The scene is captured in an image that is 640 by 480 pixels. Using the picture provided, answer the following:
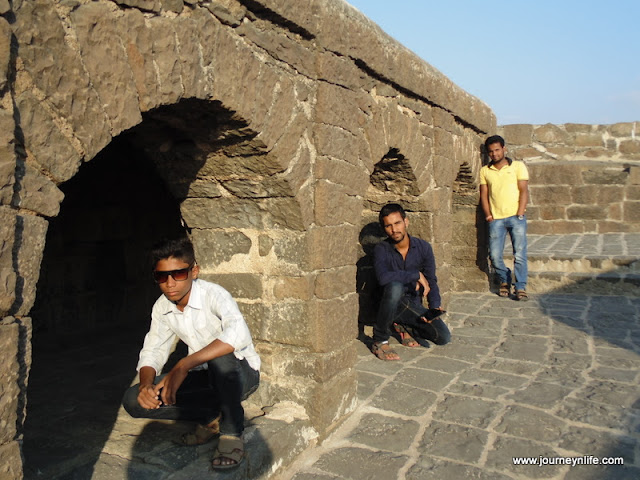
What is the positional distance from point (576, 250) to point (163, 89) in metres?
7.58

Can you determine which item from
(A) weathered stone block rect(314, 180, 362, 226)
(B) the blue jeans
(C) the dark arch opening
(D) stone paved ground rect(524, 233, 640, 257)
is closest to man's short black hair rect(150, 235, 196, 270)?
(A) weathered stone block rect(314, 180, 362, 226)

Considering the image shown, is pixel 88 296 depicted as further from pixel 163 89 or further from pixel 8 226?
pixel 8 226

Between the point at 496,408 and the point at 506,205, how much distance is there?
3.77 meters

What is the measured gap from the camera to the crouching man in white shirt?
2.61 m

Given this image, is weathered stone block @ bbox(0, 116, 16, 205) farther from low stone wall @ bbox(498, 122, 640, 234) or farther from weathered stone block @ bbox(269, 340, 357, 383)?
low stone wall @ bbox(498, 122, 640, 234)

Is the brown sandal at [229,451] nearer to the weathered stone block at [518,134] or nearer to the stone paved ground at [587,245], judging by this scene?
the stone paved ground at [587,245]

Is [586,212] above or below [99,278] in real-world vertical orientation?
above

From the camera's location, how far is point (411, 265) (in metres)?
5.03

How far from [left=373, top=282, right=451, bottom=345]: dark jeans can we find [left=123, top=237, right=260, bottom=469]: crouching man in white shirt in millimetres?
1988

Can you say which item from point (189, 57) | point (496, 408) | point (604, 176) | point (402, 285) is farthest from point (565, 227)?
point (189, 57)

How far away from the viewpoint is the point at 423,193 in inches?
220

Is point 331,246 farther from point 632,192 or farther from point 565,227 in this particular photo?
point 632,192

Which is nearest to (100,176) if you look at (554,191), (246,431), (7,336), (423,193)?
(423,193)

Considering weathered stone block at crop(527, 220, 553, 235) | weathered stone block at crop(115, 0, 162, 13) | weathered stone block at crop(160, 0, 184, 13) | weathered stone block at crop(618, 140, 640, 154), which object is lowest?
weathered stone block at crop(527, 220, 553, 235)
